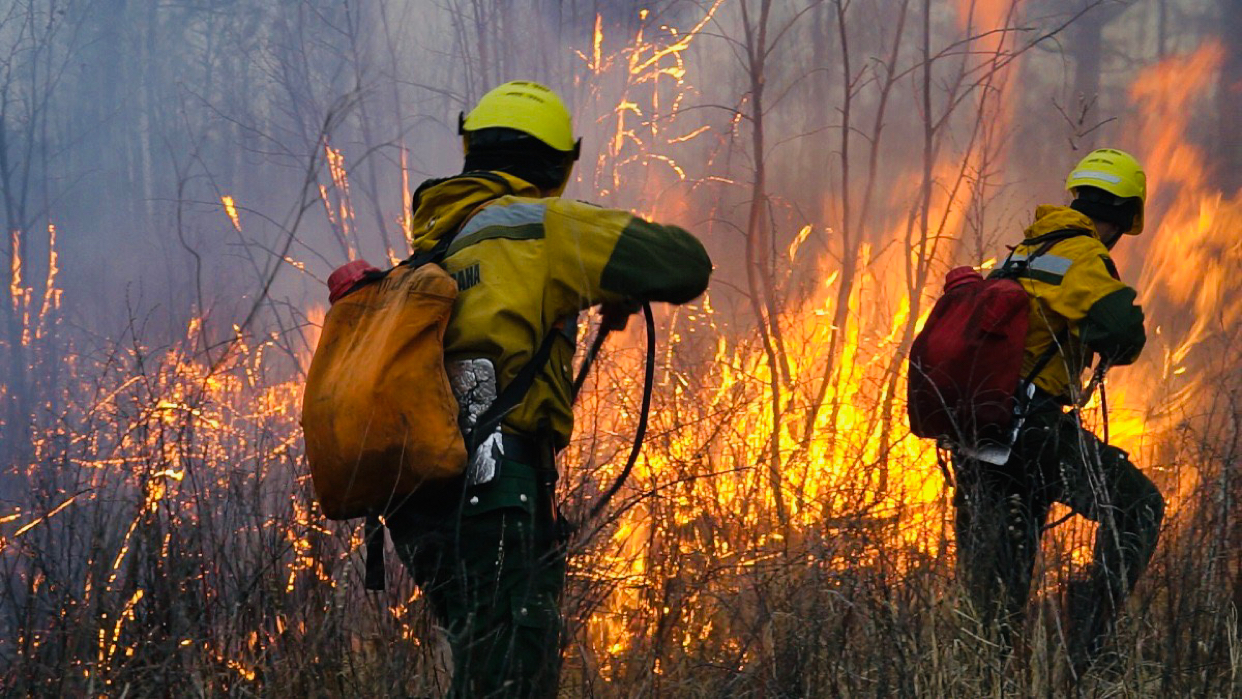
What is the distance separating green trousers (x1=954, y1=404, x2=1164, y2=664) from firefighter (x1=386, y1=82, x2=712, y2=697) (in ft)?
4.15

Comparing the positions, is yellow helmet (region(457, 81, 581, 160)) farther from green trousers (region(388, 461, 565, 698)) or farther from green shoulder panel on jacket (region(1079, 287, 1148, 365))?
green shoulder panel on jacket (region(1079, 287, 1148, 365))

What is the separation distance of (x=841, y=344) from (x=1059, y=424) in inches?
118

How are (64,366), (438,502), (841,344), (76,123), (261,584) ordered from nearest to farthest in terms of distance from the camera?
(438,502), (261,584), (841,344), (64,366), (76,123)

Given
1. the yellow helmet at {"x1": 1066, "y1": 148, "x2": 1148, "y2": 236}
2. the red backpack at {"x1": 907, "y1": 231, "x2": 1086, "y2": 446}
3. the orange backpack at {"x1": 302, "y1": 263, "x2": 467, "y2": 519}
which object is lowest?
the orange backpack at {"x1": 302, "y1": 263, "x2": 467, "y2": 519}

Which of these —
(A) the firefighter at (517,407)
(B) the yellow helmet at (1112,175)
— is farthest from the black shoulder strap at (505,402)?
(B) the yellow helmet at (1112,175)

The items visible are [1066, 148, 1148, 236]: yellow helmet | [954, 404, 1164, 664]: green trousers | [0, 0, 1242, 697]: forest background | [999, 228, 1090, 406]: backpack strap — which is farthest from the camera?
[1066, 148, 1148, 236]: yellow helmet

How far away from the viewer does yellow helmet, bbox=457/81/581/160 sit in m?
2.70

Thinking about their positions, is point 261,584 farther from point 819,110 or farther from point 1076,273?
point 819,110

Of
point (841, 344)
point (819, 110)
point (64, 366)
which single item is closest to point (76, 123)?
point (64, 366)

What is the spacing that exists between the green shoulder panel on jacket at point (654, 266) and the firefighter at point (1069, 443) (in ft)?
4.21

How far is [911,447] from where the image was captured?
6.09 metres

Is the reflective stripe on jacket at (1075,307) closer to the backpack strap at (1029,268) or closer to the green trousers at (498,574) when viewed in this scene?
the backpack strap at (1029,268)

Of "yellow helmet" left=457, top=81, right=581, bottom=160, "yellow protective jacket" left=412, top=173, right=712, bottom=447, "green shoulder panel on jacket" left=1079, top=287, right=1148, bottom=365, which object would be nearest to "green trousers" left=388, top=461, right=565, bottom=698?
"yellow protective jacket" left=412, top=173, right=712, bottom=447

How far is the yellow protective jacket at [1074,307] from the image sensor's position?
3.61 m
